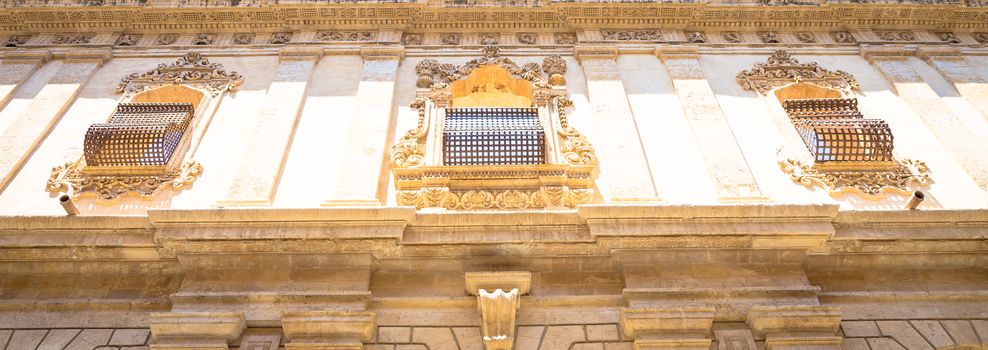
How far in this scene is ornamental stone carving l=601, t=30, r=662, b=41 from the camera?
36.4 ft

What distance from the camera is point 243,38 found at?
11.2 m

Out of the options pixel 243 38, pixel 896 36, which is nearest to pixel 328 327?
pixel 243 38

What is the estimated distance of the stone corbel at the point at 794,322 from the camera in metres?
5.88

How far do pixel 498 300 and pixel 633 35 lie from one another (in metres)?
6.81

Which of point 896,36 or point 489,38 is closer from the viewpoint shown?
point 489,38

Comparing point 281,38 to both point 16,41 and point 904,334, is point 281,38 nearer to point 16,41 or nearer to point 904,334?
point 16,41

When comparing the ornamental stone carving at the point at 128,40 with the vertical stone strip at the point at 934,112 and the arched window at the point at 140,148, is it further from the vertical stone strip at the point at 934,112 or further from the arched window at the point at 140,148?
the vertical stone strip at the point at 934,112

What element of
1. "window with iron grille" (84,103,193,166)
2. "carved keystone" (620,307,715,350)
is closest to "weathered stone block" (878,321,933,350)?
"carved keystone" (620,307,715,350)

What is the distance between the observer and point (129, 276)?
6695 mm

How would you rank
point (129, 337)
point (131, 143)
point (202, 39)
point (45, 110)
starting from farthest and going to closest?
point (202, 39)
point (45, 110)
point (131, 143)
point (129, 337)

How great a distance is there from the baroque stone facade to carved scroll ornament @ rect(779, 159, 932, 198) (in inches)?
1.3

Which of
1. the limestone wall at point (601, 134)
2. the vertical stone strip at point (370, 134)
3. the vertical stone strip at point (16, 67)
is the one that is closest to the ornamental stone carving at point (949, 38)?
the limestone wall at point (601, 134)

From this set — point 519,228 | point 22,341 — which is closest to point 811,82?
point 519,228

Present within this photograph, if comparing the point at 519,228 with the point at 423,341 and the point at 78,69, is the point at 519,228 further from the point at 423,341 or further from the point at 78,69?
the point at 78,69
